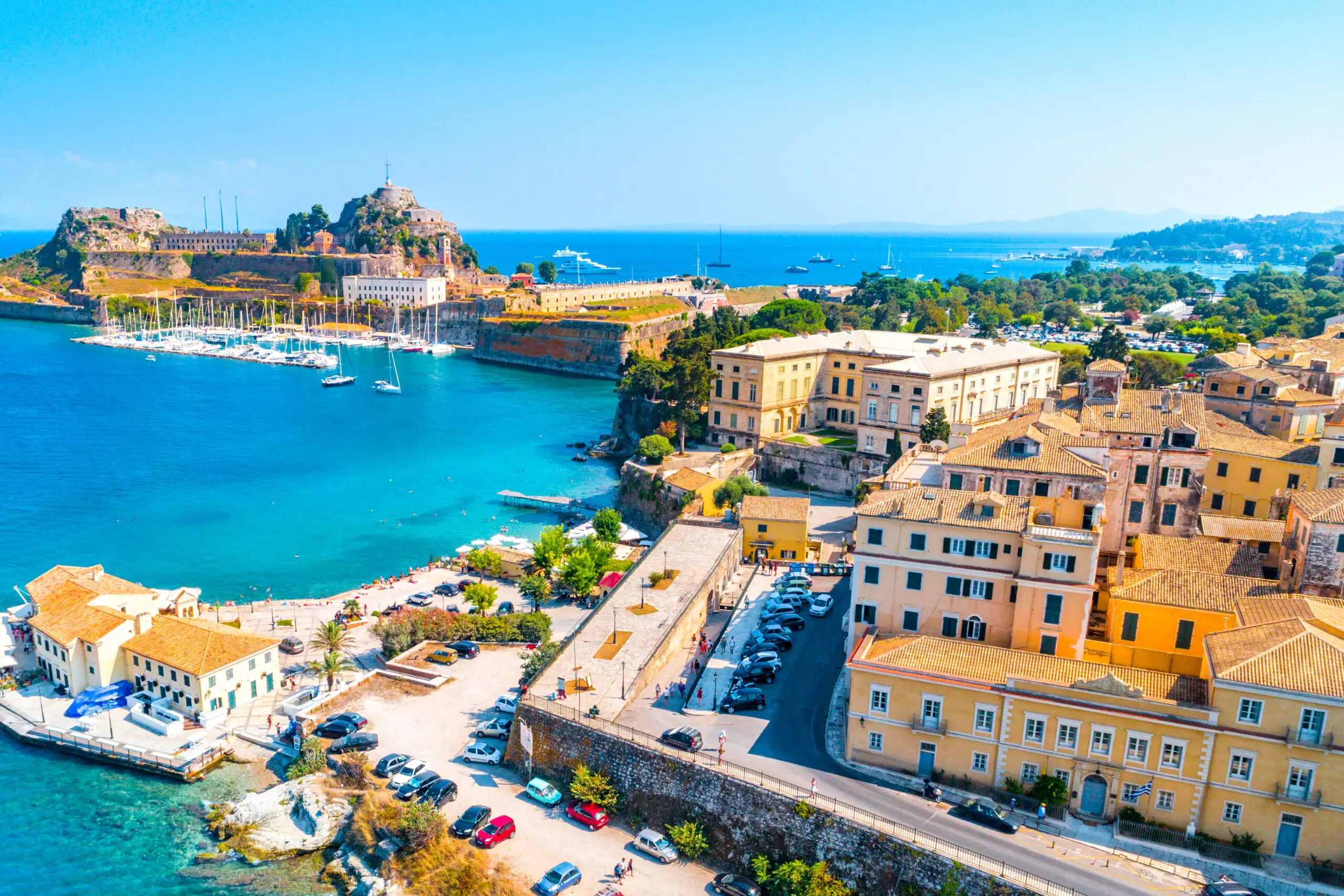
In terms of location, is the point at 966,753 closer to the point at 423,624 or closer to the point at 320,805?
the point at 320,805

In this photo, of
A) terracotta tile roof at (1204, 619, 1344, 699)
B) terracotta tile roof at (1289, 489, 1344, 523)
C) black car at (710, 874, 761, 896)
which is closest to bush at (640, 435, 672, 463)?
terracotta tile roof at (1289, 489, 1344, 523)

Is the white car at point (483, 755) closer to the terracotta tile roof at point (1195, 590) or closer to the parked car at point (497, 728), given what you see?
the parked car at point (497, 728)

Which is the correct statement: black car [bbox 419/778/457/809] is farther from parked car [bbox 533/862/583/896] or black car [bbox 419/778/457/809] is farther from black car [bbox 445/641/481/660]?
black car [bbox 445/641/481/660]

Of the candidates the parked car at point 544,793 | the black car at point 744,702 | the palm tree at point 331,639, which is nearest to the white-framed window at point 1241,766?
the black car at point 744,702

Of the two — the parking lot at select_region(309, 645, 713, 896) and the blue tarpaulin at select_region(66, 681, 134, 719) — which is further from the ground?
the parking lot at select_region(309, 645, 713, 896)

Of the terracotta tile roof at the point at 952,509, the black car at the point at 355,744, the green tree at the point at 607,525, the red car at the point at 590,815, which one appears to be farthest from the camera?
the green tree at the point at 607,525

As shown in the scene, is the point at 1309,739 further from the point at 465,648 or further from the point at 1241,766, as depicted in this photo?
the point at 465,648
